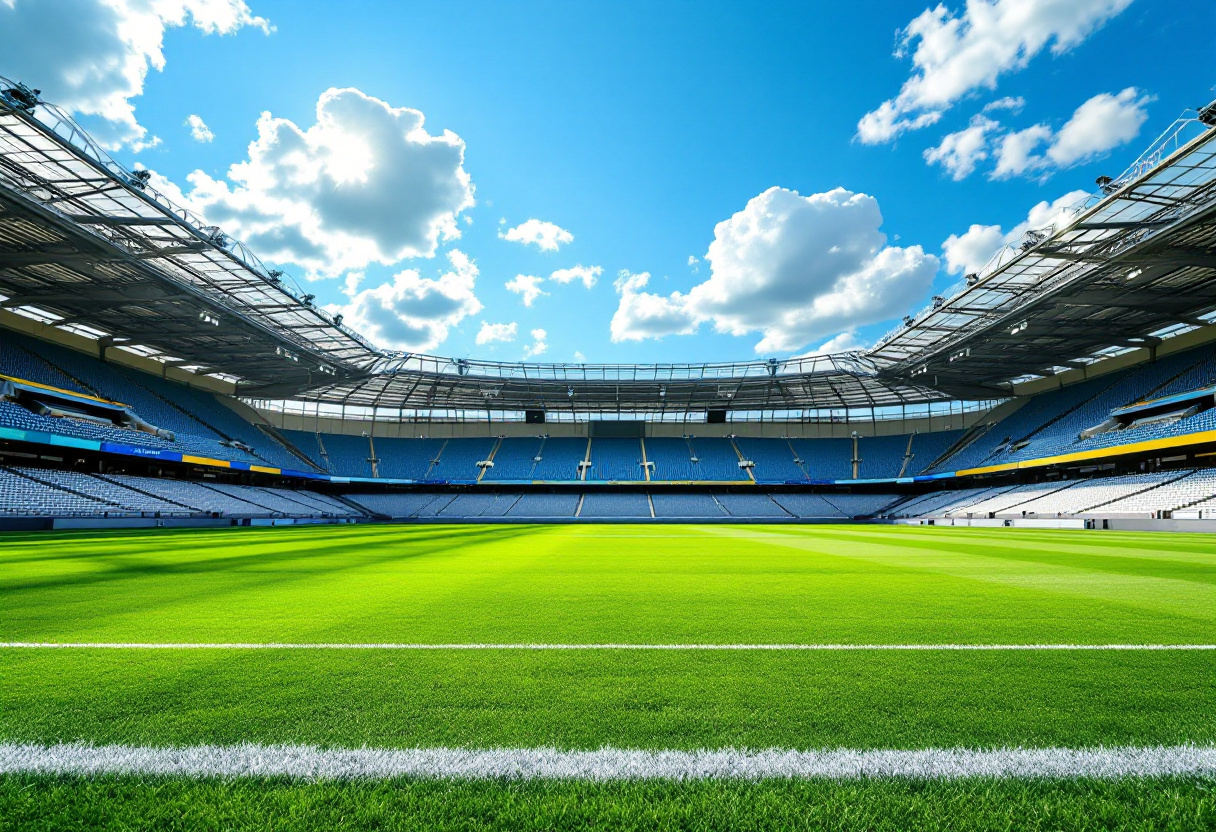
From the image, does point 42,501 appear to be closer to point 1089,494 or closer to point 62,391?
point 62,391

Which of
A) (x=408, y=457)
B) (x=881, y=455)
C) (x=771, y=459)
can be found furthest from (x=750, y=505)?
(x=408, y=457)

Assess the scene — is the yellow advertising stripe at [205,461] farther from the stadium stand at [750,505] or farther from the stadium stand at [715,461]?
the stadium stand at [750,505]

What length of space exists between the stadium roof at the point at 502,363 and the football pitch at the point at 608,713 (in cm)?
1880

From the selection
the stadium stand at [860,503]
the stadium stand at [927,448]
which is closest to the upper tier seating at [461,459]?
the stadium stand at [860,503]

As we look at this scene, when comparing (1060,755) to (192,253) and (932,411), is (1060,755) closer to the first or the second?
(192,253)

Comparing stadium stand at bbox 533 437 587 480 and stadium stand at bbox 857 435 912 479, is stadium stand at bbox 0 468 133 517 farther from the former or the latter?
stadium stand at bbox 857 435 912 479

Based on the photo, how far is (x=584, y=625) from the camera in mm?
4492

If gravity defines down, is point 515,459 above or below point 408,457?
below

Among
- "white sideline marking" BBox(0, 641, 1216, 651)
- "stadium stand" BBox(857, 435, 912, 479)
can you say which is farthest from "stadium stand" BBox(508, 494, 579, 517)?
"white sideline marking" BBox(0, 641, 1216, 651)

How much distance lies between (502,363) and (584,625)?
139 ft

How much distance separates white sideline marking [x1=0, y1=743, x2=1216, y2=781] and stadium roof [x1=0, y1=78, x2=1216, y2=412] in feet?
65.9

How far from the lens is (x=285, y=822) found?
5.46ft

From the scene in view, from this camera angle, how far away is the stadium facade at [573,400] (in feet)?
68.2

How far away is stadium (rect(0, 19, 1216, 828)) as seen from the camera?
190cm
